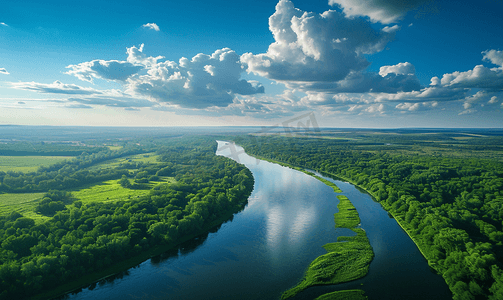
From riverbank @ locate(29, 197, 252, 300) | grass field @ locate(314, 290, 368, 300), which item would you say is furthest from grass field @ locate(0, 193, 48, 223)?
grass field @ locate(314, 290, 368, 300)

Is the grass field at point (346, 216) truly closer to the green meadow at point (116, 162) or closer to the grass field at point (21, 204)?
the grass field at point (21, 204)

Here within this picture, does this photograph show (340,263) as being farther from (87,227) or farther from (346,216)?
(87,227)

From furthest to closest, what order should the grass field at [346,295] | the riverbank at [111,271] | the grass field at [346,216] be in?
the grass field at [346,216]
the riverbank at [111,271]
the grass field at [346,295]

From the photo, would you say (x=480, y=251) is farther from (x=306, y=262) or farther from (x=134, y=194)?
(x=134, y=194)

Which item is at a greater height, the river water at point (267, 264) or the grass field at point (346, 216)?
the grass field at point (346, 216)

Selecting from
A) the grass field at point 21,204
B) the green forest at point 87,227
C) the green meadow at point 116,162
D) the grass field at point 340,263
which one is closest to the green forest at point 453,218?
the grass field at point 340,263

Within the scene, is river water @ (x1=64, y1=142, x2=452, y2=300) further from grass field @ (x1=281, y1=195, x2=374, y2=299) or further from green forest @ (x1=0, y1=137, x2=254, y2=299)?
green forest @ (x1=0, y1=137, x2=254, y2=299)
